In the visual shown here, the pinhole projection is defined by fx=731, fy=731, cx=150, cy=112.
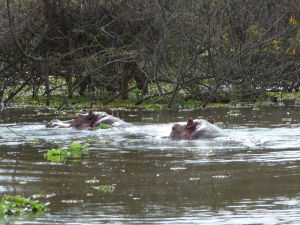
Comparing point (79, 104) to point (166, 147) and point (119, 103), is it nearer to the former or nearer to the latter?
point (119, 103)

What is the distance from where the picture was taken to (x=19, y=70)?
18812 mm

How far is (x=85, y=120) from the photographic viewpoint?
13586mm

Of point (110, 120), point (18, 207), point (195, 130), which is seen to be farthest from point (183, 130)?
point (18, 207)

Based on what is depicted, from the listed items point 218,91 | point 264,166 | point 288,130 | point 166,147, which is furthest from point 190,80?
point 264,166

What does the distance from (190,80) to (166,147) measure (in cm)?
746

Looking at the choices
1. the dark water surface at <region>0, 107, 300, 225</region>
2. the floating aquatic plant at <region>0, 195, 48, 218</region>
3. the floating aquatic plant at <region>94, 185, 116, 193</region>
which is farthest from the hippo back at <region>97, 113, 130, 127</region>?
the floating aquatic plant at <region>0, 195, 48, 218</region>

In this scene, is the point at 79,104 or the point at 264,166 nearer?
the point at 264,166

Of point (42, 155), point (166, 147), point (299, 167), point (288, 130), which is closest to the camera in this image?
point (299, 167)

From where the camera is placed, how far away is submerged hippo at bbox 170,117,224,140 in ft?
37.0

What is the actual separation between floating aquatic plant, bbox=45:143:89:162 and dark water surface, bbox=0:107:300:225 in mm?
145

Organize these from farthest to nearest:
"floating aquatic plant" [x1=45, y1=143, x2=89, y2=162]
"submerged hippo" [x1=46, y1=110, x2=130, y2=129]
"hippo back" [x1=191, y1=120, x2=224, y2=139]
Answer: "submerged hippo" [x1=46, y1=110, x2=130, y2=129] < "hippo back" [x1=191, y1=120, x2=224, y2=139] < "floating aquatic plant" [x1=45, y1=143, x2=89, y2=162]

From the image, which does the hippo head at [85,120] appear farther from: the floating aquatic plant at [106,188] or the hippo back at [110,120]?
the floating aquatic plant at [106,188]

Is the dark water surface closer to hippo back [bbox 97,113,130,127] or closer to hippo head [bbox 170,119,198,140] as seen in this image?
hippo head [bbox 170,119,198,140]

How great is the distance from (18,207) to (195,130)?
234 inches
